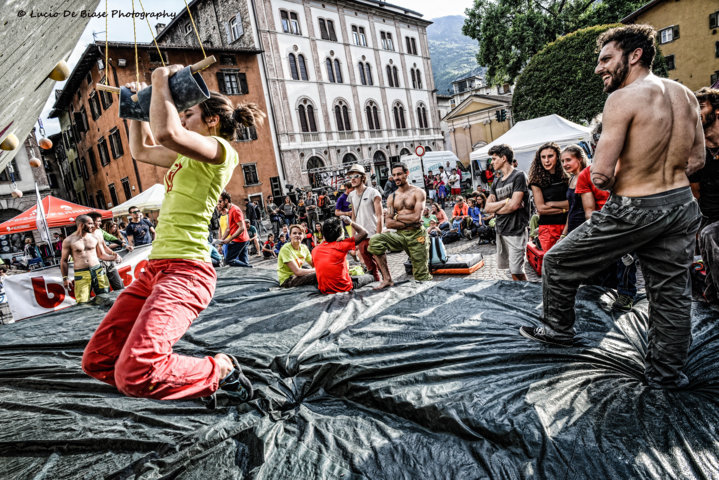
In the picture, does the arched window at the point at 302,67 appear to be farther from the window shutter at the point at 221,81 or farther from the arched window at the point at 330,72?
the window shutter at the point at 221,81

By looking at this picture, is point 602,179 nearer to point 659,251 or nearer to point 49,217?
point 659,251

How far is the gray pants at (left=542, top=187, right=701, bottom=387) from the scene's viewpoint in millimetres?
2064

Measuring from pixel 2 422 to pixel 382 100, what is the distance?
106 feet

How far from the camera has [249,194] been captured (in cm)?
2416

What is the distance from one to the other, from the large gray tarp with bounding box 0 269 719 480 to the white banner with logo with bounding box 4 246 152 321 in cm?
448

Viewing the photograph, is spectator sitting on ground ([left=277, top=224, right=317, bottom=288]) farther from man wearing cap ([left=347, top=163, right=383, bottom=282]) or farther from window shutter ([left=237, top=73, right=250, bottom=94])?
window shutter ([left=237, top=73, right=250, bottom=94])

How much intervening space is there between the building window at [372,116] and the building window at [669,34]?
21706mm

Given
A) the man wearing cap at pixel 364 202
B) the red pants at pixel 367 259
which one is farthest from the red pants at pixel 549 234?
the man wearing cap at pixel 364 202

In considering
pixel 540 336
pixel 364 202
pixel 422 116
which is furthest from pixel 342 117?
pixel 540 336

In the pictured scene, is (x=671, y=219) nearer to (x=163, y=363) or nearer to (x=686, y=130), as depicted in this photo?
(x=686, y=130)

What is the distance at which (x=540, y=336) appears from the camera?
2609 mm

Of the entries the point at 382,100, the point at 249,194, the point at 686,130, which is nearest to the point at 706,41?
the point at 382,100

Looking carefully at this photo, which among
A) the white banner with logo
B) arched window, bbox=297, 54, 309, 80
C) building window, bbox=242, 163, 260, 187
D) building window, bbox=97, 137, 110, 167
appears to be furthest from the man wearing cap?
building window, bbox=97, 137, 110, 167

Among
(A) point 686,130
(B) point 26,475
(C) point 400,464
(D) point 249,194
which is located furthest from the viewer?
(D) point 249,194
